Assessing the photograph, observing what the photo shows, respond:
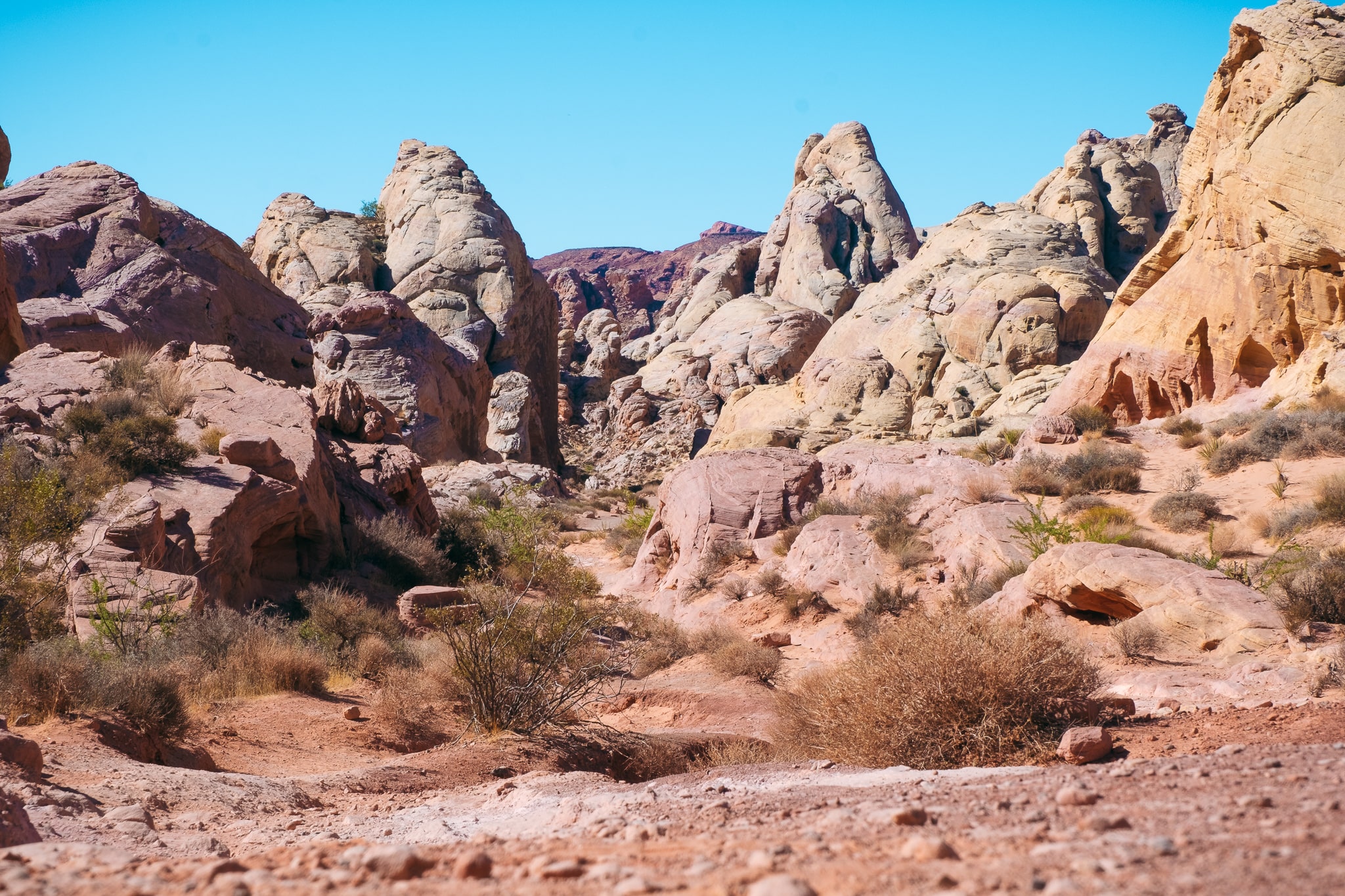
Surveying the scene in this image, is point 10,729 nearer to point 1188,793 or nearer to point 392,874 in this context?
point 392,874

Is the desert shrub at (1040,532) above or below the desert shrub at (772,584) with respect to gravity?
above

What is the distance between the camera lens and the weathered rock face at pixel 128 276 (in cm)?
2067

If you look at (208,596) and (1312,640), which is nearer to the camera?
(1312,640)

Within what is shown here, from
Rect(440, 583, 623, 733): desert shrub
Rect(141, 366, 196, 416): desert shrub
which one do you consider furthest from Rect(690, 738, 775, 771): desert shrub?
Rect(141, 366, 196, 416): desert shrub

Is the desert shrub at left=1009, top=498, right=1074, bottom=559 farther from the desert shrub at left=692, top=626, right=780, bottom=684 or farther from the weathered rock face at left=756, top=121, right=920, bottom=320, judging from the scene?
the weathered rock face at left=756, top=121, right=920, bottom=320

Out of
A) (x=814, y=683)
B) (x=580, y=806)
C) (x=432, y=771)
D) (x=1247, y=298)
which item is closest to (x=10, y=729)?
(x=432, y=771)

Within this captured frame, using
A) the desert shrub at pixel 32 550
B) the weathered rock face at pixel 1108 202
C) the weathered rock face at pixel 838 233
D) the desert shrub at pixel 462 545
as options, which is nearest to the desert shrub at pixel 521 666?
the desert shrub at pixel 32 550

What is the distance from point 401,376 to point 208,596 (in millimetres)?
20407

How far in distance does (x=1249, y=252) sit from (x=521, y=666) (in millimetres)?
19502

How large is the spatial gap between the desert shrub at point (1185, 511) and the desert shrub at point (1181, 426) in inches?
179

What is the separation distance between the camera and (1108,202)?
48562mm

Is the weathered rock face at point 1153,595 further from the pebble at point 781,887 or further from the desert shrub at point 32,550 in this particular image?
the desert shrub at point 32,550

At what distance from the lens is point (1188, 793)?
3.52 meters

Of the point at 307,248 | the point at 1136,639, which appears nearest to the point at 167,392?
the point at 1136,639
